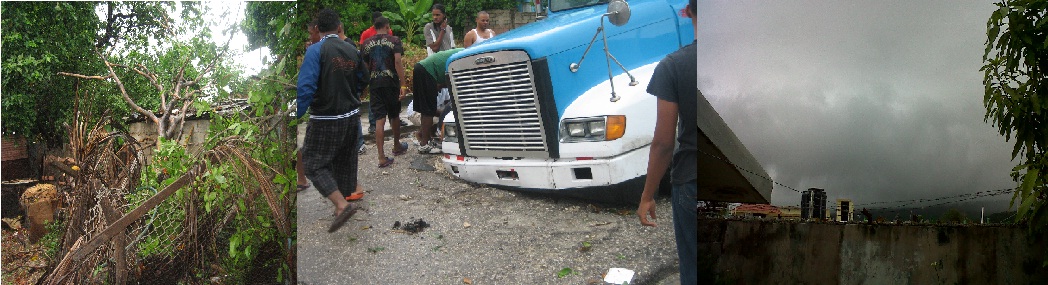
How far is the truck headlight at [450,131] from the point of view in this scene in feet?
10.6

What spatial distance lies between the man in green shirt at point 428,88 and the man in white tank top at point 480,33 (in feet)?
0.18

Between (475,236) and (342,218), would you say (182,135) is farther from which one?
(475,236)

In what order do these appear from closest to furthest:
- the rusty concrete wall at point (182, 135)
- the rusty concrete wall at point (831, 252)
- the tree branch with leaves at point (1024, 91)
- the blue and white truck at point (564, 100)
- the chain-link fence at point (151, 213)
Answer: the blue and white truck at point (564, 100), the chain-link fence at point (151, 213), the rusty concrete wall at point (182, 135), the tree branch with leaves at point (1024, 91), the rusty concrete wall at point (831, 252)

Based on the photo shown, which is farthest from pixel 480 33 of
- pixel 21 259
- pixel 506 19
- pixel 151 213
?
pixel 21 259

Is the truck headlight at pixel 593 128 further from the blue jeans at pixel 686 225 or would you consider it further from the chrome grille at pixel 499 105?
the blue jeans at pixel 686 225

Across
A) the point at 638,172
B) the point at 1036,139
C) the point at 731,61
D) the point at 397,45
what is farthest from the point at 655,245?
the point at 1036,139

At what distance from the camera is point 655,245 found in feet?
10.6

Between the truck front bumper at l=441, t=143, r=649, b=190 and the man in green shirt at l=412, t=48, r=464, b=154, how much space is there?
7.8 inches

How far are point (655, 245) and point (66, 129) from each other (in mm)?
3535

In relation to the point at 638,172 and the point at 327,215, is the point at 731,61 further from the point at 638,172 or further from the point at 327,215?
the point at 327,215

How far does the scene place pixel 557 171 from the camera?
3.17 m

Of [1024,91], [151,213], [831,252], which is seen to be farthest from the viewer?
[831,252]

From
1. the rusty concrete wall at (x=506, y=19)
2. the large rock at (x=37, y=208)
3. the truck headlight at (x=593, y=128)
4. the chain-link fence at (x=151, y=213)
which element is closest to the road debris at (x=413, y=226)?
the truck headlight at (x=593, y=128)

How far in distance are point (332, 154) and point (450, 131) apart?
545mm
